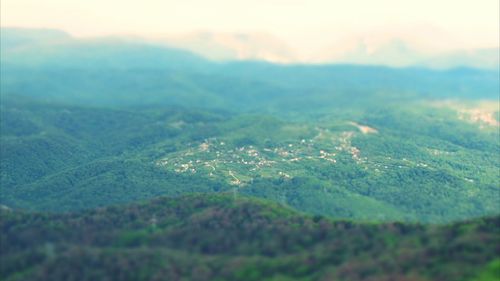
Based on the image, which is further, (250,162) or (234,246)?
(250,162)

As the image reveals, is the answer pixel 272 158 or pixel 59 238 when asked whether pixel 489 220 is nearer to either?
pixel 59 238

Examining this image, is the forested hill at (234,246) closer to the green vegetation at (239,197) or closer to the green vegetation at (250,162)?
the green vegetation at (239,197)

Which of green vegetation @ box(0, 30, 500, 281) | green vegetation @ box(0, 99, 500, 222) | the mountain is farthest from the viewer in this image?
green vegetation @ box(0, 99, 500, 222)

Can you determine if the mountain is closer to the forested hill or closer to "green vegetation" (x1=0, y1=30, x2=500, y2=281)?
"green vegetation" (x1=0, y1=30, x2=500, y2=281)

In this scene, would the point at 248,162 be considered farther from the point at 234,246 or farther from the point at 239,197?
the point at 234,246

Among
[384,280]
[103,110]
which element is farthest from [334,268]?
[103,110]

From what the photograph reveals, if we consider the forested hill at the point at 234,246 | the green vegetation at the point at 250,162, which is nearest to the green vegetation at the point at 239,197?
the forested hill at the point at 234,246

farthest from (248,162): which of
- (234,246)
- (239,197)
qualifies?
(234,246)

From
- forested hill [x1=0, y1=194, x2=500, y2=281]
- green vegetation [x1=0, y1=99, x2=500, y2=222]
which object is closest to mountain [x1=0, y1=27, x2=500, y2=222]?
green vegetation [x1=0, y1=99, x2=500, y2=222]

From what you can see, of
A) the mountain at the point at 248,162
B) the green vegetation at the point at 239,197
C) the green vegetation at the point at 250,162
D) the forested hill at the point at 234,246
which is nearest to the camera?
the forested hill at the point at 234,246
